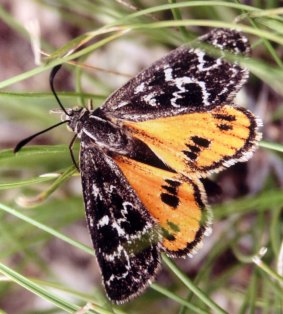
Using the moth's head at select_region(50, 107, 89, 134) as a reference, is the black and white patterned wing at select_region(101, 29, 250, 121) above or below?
above

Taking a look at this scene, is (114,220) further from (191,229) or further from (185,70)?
(185,70)

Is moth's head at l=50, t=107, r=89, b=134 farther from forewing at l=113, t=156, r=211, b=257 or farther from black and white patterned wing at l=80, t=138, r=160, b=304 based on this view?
forewing at l=113, t=156, r=211, b=257

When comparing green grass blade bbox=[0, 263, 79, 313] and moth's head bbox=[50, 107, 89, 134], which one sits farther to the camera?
moth's head bbox=[50, 107, 89, 134]

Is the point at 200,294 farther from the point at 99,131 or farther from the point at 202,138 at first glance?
the point at 99,131

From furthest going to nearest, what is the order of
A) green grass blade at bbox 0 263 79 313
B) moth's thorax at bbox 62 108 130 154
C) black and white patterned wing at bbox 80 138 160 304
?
moth's thorax at bbox 62 108 130 154 → black and white patterned wing at bbox 80 138 160 304 → green grass blade at bbox 0 263 79 313

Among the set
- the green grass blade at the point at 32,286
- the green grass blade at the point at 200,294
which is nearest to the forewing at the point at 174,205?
the green grass blade at the point at 200,294

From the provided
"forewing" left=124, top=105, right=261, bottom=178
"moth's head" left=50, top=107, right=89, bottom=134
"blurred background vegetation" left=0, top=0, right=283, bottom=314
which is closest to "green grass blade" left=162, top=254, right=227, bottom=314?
"blurred background vegetation" left=0, top=0, right=283, bottom=314
